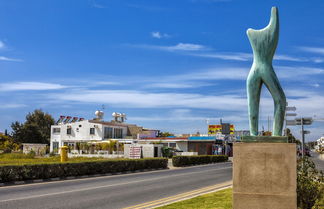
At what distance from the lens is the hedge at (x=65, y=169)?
18.3 metres

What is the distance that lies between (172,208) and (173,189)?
5.41 m

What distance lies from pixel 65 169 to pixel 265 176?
16.2m

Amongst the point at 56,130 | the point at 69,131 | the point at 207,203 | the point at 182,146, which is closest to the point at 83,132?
the point at 69,131

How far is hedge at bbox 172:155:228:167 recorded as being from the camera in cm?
3447

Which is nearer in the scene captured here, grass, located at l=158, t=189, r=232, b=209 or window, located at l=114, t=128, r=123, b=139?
grass, located at l=158, t=189, r=232, b=209

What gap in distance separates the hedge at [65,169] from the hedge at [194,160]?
5.57 m

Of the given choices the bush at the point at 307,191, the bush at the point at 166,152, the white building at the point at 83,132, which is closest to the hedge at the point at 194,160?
the bush at the point at 166,152

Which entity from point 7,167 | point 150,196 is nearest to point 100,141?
point 7,167

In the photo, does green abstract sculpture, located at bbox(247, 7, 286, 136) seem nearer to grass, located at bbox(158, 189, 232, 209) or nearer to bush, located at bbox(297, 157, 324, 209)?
bush, located at bbox(297, 157, 324, 209)

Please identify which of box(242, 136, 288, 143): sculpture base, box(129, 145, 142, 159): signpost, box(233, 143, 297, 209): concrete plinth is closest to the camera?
box(233, 143, 297, 209): concrete plinth

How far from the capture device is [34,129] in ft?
261

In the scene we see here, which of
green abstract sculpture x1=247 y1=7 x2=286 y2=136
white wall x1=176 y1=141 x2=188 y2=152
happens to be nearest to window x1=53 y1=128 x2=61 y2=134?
white wall x1=176 y1=141 x2=188 y2=152

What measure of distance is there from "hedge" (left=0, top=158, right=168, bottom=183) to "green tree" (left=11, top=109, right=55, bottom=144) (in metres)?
56.1

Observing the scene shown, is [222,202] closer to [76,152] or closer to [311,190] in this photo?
[311,190]
